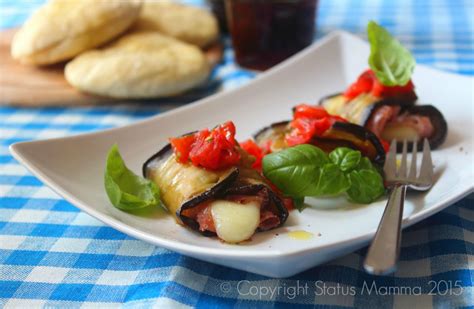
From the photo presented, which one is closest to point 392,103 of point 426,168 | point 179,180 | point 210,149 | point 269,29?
point 426,168

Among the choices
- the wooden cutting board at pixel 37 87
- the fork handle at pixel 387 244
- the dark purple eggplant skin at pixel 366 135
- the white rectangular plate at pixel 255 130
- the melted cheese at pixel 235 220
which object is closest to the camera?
the fork handle at pixel 387 244

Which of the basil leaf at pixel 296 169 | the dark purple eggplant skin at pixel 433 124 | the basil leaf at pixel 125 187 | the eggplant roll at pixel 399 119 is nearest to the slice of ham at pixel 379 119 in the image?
the eggplant roll at pixel 399 119

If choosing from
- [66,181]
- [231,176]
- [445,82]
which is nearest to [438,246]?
[231,176]

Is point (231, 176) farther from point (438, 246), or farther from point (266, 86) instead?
point (266, 86)

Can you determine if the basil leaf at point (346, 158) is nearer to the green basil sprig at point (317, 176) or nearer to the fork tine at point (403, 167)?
the green basil sprig at point (317, 176)

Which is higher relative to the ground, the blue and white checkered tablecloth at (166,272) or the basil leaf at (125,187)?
the basil leaf at (125,187)

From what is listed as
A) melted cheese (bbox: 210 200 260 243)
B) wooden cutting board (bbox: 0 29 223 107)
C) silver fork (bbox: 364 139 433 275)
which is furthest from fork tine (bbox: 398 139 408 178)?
wooden cutting board (bbox: 0 29 223 107)

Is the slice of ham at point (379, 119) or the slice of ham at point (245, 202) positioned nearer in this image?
the slice of ham at point (245, 202)

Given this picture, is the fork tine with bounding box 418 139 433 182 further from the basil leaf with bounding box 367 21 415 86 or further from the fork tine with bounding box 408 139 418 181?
the basil leaf with bounding box 367 21 415 86
